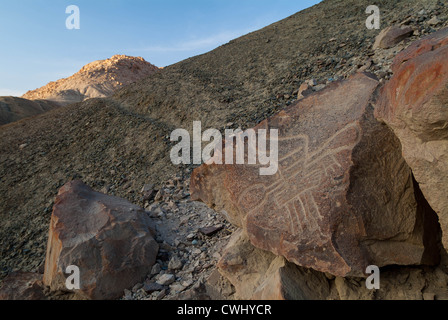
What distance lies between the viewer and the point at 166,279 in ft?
11.3

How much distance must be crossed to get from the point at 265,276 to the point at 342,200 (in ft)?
3.14

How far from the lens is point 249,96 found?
7.93 metres

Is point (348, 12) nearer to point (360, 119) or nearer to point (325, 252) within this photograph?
point (360, 119)

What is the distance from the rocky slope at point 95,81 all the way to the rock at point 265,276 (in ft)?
71.9

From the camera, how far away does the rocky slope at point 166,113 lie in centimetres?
611

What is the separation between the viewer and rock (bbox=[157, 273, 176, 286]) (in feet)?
11.3

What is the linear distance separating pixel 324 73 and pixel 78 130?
21.6 feet

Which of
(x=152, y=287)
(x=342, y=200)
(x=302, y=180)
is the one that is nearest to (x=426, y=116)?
(x=342, y=200)

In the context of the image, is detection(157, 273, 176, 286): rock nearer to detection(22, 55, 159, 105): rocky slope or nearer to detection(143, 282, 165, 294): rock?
detection(143, 282, 165, 294): rock

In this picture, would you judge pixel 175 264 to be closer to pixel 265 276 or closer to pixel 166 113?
pixel 265 276

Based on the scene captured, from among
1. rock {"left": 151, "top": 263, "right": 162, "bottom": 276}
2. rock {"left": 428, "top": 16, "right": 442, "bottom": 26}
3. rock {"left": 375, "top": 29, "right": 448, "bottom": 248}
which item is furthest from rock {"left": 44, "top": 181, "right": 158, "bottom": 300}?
rock {"left": 428, "top": 16, "right": 442, "bottom": 26}

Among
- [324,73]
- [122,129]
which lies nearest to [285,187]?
[324,73]

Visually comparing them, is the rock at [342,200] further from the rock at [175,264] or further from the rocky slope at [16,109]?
the rocky slope at [16,109]

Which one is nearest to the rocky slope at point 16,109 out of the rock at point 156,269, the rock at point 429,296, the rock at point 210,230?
the rock at point 210,230
